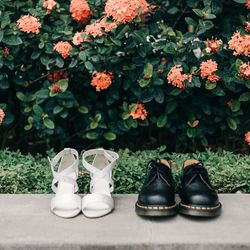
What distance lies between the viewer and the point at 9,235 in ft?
7.86

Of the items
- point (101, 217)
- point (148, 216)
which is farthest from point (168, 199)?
point (101, 217)

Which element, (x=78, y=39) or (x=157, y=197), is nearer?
(x=157, y=197)

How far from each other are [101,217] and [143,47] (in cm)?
93

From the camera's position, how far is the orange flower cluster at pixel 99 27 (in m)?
2.91

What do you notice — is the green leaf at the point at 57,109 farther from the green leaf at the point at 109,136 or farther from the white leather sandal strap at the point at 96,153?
the white leather sandal strap at the point at 96,153

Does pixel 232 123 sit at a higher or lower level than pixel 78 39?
lower

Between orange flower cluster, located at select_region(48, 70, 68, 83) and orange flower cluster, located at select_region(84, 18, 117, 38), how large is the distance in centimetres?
34

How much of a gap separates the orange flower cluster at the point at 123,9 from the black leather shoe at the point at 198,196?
0.74 metres

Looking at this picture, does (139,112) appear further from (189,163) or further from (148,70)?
(189,163)

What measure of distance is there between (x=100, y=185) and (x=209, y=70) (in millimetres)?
758

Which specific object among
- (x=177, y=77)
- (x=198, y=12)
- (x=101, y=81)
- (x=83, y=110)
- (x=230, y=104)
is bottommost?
(x=83, y=110)

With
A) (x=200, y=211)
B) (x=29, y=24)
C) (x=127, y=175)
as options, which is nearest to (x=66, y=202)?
(x=127, y=175)

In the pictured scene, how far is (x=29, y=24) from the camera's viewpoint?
9.84ft

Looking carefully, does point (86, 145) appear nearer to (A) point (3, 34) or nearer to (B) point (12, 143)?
(B) point (12, 143)
